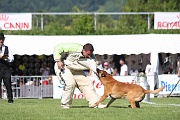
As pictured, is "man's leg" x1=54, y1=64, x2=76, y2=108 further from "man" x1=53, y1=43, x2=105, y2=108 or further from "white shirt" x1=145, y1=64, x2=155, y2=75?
"white shirt" x1=145, y1=64, x2=155, y2=75

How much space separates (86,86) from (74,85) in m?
0.32

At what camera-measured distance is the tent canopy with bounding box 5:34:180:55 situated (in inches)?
1168

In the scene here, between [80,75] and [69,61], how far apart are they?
19.0 inches

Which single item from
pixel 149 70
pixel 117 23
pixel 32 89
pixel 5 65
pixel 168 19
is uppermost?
pixel 117 23

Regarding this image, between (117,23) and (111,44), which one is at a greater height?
(117,23)

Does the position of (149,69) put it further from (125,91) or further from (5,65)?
(125,91)

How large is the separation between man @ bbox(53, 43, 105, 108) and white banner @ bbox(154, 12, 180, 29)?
1779 cm

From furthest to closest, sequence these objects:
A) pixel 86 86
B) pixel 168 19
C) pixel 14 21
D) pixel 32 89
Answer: pixel 14 21, pixel 168 19, pixel 32 89, pixel 86 86

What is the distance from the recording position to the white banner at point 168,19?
34.2 metres

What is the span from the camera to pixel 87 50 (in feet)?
53.6

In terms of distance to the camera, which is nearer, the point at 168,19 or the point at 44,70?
the point at 44,70

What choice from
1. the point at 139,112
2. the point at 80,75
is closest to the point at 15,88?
the point at 80,75

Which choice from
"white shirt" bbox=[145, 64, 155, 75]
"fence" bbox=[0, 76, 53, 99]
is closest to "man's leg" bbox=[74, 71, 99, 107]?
"fence" bbox=[0, 76, 53, 99]

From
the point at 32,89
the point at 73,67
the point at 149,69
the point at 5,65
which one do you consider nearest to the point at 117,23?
the point at 149,69
